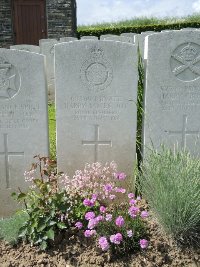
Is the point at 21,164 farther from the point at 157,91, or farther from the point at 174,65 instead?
the point at 174,65

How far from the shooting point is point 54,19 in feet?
50.1

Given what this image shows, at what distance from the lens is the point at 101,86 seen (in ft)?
12.2

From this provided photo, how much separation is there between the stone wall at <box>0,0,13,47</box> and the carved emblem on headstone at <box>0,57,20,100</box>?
500 inches

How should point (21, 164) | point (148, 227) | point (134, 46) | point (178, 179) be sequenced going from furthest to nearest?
point (21, 164), point (134, 46), point (148, 227), point (178, 179)

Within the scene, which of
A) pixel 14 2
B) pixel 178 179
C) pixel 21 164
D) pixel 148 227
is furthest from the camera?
pixel 14 2

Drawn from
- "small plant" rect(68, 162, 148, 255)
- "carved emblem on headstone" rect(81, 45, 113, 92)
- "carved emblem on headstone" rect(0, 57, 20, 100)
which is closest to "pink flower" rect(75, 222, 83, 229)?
"small plant" rect(68, 162, 148, 255)

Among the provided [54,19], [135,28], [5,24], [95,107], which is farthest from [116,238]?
[135,28]

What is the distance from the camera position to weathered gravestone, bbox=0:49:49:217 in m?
3.65

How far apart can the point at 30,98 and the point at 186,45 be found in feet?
5.26

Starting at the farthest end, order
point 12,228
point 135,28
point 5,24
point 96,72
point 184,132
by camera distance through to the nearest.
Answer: point 135,28, point 5,24, point 184,132, point 96,72, point 12,228

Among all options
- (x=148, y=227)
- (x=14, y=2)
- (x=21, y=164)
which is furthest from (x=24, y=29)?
(x=148, y=227)

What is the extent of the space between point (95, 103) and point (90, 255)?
4.84 feet

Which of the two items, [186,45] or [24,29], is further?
[24,29]

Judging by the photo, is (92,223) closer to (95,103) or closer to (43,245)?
(43,245)
